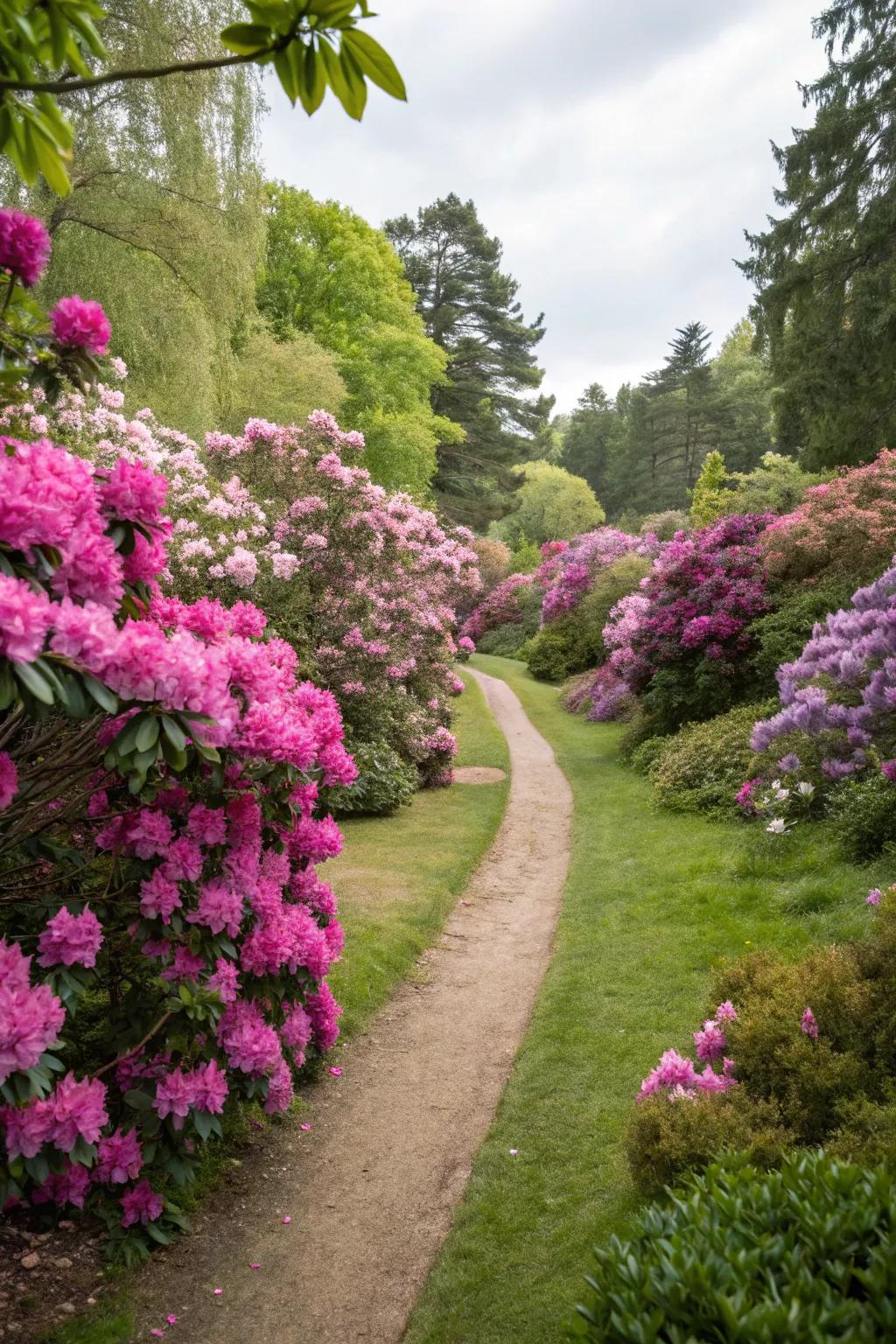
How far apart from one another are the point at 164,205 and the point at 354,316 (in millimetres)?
16098

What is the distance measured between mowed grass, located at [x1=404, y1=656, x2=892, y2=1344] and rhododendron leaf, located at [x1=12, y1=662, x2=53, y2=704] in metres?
2.36

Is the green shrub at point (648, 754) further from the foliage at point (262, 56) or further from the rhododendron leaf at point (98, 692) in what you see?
the foliage at point (262, 56)

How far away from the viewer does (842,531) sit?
37.9 feet

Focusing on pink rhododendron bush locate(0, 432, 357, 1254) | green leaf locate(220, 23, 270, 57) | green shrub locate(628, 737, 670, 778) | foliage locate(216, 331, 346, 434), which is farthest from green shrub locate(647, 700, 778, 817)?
foliage locate(216, 331, 346, 434)

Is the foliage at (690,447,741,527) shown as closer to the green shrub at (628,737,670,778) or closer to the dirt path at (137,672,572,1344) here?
the green shrub at (628,737,670,778)

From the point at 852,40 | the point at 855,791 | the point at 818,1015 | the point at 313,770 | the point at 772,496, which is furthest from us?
the point at 772,496

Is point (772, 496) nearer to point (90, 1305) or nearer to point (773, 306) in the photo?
point (773, 306)

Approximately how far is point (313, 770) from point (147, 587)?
121 centimetres

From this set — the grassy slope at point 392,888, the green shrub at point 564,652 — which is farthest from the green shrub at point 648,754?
the green shrub at point 564,652

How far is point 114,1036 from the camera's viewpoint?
3.63 metres

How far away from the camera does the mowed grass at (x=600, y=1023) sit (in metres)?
3.44

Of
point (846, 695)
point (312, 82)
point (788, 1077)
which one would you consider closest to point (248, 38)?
point (312, 82)

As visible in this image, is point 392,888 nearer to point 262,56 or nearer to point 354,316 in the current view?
point 262,56

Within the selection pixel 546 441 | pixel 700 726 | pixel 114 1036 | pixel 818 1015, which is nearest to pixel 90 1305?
pixel 114 1036
